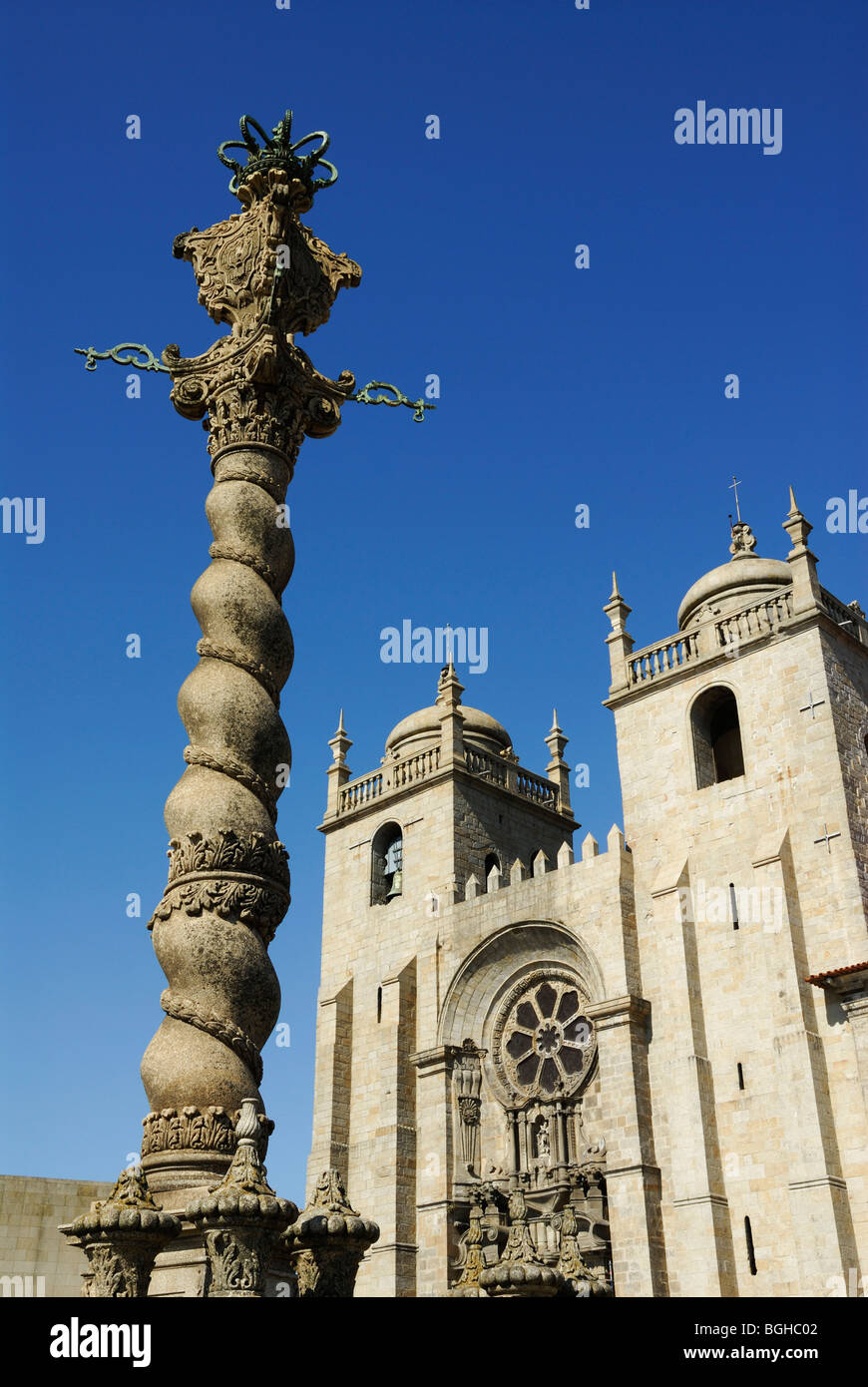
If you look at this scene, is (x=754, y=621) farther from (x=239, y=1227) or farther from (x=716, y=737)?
(x=239, y=1227)

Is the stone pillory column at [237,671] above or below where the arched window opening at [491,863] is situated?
below

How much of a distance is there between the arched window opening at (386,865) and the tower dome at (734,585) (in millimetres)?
9644

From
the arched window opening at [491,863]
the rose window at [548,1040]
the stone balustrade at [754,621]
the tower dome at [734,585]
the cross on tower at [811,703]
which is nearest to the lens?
the cross on tower at [811,703]

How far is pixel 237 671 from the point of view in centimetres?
1166

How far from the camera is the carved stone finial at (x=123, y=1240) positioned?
331 inches

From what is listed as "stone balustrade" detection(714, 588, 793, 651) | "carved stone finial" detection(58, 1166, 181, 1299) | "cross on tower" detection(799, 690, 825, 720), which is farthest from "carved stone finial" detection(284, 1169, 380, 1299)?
"stone balustrade" detection(714, 588, 793, 651)

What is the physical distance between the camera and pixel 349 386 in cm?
1406

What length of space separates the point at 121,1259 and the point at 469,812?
75.3ft

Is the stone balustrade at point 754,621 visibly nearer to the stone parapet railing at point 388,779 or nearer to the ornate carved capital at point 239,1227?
the stone parapet railing at point 388,779

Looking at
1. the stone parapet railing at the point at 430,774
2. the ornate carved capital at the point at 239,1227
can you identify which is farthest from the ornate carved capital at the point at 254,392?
the stone parapet railing at the point at 430,774

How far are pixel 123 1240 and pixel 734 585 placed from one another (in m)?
22.6

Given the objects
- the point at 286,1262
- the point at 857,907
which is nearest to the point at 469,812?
the point at 857,907
